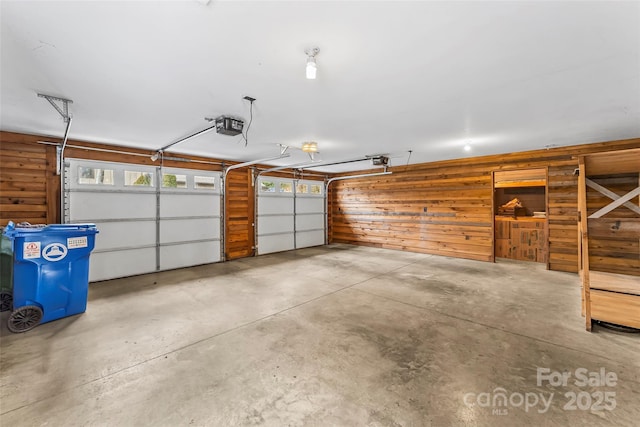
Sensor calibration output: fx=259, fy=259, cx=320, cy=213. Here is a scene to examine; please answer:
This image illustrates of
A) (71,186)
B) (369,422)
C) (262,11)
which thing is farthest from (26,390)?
(71,186)

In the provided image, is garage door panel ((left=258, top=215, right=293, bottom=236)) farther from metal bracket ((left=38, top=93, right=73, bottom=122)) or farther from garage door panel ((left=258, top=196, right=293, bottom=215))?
metal bracket ((left=38, top=93, right=73, bottom=122))

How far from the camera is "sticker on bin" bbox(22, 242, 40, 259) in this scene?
2.81 meters

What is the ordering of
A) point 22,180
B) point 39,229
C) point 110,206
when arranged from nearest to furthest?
point 39,229 < point 22,180 < point 110,206

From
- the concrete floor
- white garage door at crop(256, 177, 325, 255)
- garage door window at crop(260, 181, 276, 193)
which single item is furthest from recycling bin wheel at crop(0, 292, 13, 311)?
garage door window at crop(260, 181, 276, 193)

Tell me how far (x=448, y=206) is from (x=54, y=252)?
24.6ft

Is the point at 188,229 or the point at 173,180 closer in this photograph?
the point at 173,180

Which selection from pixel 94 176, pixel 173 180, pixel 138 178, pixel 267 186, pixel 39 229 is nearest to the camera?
pixel 39 229

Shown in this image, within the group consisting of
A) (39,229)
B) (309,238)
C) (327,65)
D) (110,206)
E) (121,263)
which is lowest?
(121,263)

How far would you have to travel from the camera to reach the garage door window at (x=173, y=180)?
219 inches

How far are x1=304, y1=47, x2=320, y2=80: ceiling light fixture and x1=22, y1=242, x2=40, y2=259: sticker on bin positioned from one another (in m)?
3.49

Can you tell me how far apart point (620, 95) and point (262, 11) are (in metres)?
3.71

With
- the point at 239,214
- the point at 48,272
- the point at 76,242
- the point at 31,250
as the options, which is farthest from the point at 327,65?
the point at 239,214

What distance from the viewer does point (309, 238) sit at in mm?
8750

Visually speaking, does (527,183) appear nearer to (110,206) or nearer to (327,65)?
(327,65)
